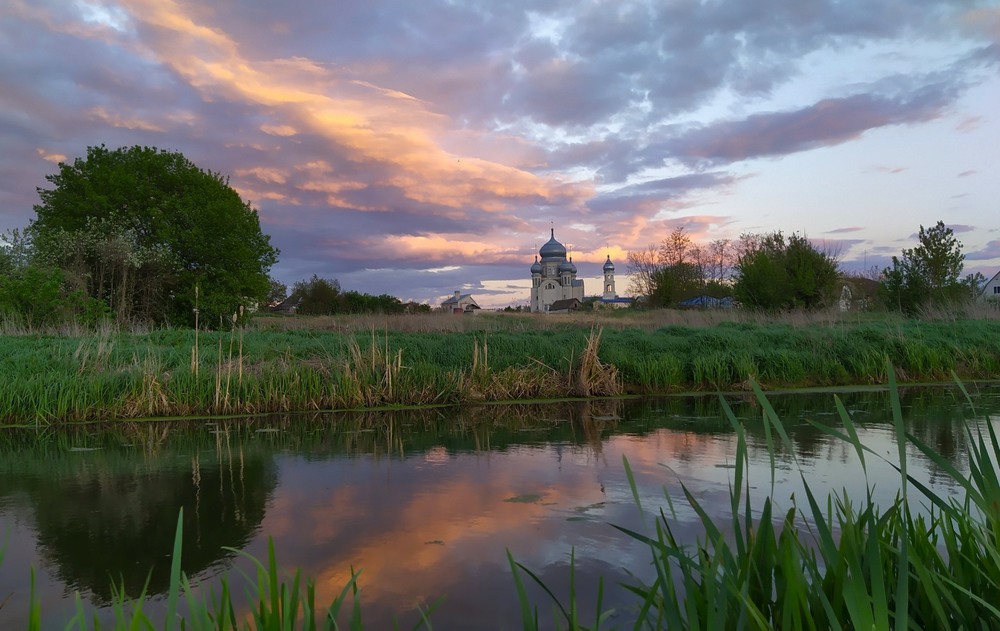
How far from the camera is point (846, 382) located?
12.7 meters

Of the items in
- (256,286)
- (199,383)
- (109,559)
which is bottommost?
(109,559)

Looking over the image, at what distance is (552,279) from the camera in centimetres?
10469

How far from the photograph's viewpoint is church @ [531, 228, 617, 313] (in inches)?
4075

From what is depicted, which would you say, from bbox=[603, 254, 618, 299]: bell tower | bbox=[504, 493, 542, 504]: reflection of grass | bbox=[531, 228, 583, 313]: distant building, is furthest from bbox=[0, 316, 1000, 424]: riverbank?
bbox=[603, 254, 618, 299]: bell tower

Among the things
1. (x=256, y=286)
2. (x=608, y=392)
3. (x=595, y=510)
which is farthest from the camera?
(x=256, y=286)

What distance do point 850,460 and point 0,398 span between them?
10.9 meters

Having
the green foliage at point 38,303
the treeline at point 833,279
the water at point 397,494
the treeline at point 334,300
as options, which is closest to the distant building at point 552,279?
the treeline at point 334,300

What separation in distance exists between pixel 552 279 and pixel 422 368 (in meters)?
94.9

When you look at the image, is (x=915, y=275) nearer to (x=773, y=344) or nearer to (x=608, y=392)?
(x=773, y=344)

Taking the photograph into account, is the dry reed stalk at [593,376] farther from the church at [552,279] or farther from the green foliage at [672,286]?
the church at [552,279]

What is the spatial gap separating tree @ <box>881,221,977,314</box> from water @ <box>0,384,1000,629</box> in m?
21.4

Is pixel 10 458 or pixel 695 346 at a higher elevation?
pixel 695 346

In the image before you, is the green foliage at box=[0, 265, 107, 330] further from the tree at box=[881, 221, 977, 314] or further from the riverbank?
the tree at box=[881, 221, 977, 314]

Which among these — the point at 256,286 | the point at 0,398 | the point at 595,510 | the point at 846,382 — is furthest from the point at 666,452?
the point at 256,286
